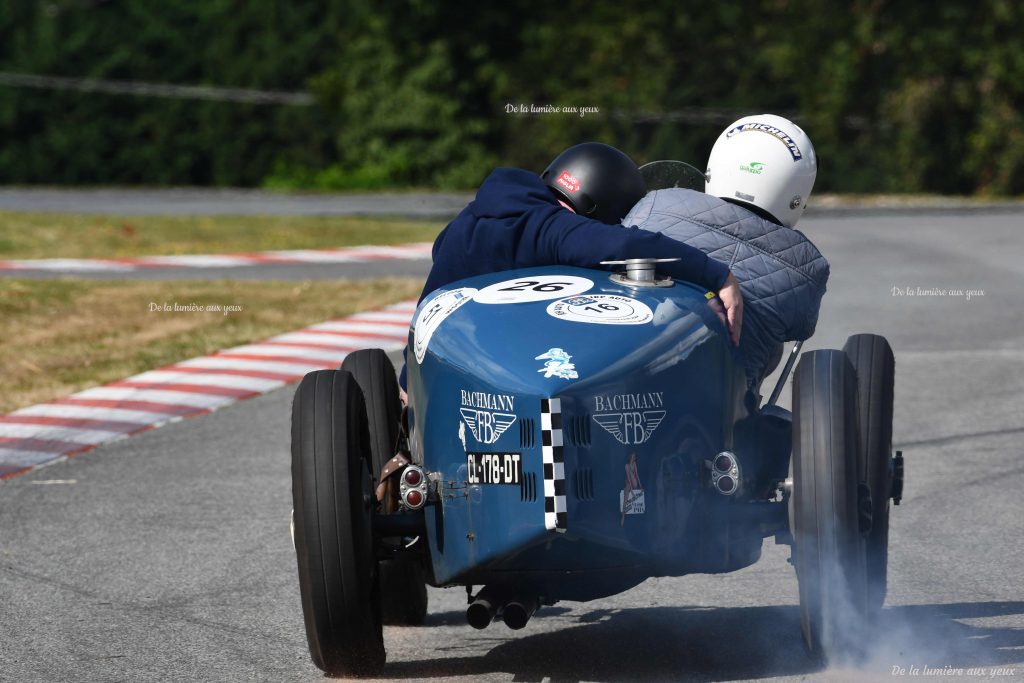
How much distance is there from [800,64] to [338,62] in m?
9.96

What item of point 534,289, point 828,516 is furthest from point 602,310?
point 828,516

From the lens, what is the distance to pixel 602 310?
16.1 feet

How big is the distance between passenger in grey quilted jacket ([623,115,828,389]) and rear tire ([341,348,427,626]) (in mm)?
1071

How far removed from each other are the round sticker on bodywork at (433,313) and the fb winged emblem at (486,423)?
1.17 ft

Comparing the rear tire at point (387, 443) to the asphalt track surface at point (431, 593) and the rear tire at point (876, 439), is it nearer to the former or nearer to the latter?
the asphalt track surface at point (431, 593)

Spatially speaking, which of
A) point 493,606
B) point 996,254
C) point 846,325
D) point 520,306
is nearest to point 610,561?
point 493,606

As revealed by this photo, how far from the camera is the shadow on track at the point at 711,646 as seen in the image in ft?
17.3

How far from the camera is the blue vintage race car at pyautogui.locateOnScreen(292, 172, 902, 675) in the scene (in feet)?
15.1

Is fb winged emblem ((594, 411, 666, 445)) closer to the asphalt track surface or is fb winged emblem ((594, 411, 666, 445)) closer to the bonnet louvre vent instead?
the bonnet louvre vent

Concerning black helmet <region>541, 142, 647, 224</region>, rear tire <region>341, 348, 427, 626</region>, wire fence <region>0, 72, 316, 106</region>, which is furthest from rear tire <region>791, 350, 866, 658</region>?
wire fence <region>0, 72, 316, 106</region>

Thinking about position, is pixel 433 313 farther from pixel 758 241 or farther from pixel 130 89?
pixel 130 89

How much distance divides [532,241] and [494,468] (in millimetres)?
959

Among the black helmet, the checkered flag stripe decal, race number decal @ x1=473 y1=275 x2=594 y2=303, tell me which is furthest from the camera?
the black helmet

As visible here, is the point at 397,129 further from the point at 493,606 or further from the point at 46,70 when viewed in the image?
the point at 493,606
